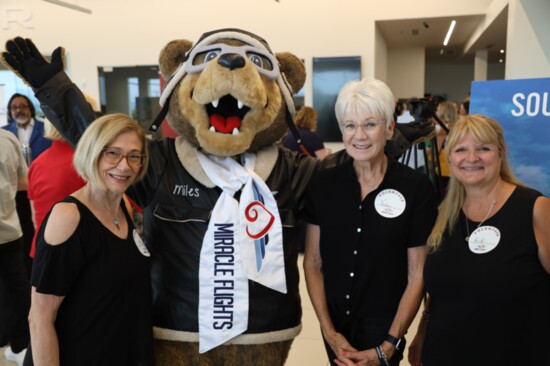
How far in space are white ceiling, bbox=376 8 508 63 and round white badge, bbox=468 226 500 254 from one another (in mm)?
5788

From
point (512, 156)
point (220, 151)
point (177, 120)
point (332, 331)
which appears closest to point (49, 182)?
point (177, 120)

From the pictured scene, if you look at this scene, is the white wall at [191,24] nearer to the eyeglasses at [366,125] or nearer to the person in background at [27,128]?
the person in background at [27,128]

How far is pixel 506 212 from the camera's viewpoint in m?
1.44

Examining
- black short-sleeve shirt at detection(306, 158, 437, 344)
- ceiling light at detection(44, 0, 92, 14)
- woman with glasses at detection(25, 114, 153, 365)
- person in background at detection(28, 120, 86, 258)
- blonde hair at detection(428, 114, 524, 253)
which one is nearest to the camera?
woman with glasses at detection(25, 114, 153, 365)

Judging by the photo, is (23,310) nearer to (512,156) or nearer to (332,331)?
(332,331)

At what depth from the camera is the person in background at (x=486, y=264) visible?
54.6 inches

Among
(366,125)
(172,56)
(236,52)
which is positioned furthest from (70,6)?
(366,125)

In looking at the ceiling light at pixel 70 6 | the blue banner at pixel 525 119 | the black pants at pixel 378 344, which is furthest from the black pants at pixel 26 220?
the ceiling light at pixel 70 6

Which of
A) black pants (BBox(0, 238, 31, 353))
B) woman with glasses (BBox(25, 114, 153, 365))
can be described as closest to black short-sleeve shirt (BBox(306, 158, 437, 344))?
woman with glasses (BBox(25, 114, 153, 365))

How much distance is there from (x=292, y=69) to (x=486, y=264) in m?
1.05

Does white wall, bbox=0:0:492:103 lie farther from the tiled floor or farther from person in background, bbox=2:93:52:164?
the tiled floor

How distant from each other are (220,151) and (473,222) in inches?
33.0

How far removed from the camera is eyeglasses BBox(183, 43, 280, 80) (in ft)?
5.53

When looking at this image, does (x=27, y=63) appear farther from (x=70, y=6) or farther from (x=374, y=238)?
(x=70, y=6)
